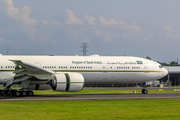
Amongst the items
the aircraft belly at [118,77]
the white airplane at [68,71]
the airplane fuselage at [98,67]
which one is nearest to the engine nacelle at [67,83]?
the white airplane at [68,71]

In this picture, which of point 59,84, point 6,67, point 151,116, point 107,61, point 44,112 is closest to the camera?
point 151,116

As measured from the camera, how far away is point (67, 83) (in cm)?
2714

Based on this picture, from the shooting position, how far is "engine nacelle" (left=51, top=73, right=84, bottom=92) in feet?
88.2

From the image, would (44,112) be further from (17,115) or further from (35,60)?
(35,60)

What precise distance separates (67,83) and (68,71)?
135 inches

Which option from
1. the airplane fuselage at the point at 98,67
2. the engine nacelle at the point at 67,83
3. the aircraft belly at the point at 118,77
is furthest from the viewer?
the aircraft belly at the point at 118,77

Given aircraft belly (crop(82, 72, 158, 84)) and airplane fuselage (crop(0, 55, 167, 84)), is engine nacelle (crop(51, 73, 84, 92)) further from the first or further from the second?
aircraft belly (crop(82, 72, 158, 84))

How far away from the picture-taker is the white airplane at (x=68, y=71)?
89.5ft

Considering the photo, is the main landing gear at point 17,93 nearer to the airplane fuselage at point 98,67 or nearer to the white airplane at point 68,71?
the white airplane at point 68,71

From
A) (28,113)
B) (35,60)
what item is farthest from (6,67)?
(28,113)

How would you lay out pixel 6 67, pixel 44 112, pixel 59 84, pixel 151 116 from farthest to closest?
pixel 6 67
pixel 59 84
pixel 44 112
pixel 151 116

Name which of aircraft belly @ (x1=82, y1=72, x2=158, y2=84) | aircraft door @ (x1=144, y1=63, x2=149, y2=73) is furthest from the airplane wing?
aircraft door @ (x1=144, y1=63, x2=149, y2=73)

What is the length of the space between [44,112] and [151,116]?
652 centimetres

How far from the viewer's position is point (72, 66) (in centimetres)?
3062
